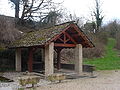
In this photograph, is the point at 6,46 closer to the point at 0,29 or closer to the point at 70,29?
the point at 0,29

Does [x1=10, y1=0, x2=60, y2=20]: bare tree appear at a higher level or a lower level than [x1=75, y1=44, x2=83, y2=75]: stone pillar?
higher

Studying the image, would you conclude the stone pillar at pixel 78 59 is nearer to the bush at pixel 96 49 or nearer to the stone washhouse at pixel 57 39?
the stone washhouse at pixel 57 39

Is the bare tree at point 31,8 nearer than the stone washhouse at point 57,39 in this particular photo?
No

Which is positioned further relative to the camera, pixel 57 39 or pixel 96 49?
pixel 96 49

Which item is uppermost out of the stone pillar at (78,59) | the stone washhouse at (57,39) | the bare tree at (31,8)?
the bare tree at (31,8)

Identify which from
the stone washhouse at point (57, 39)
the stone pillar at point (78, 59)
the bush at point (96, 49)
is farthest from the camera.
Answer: the bush at point (96, 49)

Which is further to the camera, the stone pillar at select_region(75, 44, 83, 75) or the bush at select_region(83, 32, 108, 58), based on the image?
the bush at select_region(83, 32, 108, 58)

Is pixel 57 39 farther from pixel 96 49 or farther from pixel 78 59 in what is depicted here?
pixel 96 49

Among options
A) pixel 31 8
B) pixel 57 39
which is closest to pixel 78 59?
pixel 57 39

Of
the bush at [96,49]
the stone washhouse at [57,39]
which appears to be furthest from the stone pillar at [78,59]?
the bush at [96,49]

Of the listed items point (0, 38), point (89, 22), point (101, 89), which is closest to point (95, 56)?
point (89, 22)

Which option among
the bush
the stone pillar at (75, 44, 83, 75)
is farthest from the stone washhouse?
the bush

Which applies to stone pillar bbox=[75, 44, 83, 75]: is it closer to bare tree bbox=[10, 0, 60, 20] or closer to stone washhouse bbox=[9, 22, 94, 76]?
stone washhouse bbox=[9, 22, 94, 76]

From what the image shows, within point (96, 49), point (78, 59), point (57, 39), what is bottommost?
point (78, 59)
